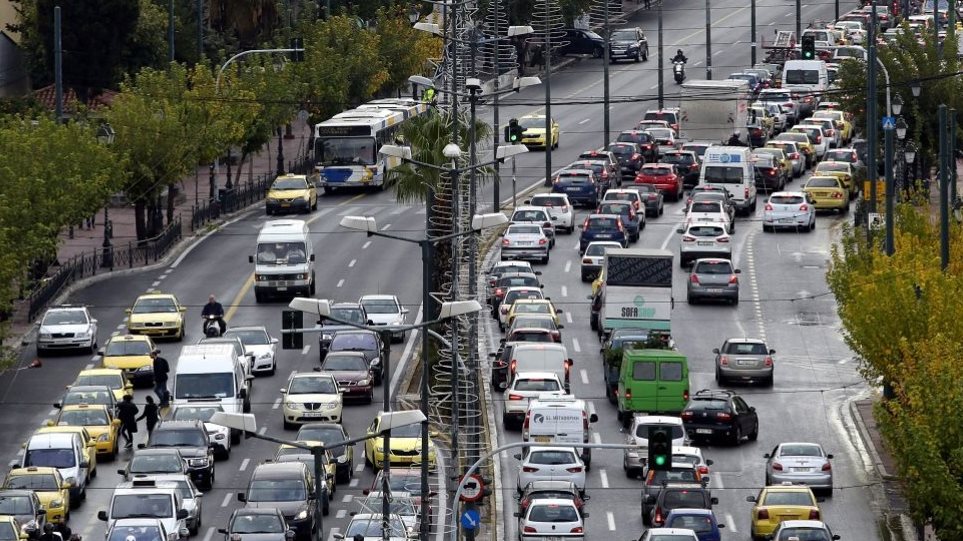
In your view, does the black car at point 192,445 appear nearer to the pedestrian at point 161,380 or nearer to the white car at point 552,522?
the pedestrian at point 161,380

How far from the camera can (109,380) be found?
62.3 metres

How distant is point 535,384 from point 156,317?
14.3 m

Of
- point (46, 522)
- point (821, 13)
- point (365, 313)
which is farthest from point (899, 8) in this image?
point (46, 522)

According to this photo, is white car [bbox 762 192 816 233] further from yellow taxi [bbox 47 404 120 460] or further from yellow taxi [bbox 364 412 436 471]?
yellow taxi [bbox 47 404 120 460]

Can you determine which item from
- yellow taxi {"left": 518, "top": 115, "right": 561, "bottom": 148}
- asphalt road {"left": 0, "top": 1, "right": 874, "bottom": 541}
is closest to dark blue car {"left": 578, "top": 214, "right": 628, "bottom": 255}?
asphalt road {"left": 0, "top": 1, "right": 874, "bottom": 541}

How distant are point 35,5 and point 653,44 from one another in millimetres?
41070

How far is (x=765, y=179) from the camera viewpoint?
93.9m

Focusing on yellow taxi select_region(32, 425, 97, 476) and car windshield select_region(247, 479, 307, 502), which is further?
yellow taxi select_region(32, 425, 97, 476)

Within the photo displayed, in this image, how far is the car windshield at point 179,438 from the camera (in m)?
56.0

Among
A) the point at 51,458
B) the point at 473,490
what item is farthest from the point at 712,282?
the point at 473,490

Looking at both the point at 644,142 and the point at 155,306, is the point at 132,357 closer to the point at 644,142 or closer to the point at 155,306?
the point at 155,306

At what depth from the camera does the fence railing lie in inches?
2960

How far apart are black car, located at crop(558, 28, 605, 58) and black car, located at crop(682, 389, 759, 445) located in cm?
7269

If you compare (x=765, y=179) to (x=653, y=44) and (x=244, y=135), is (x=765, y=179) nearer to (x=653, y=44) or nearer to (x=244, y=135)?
(x=244, y=135)
